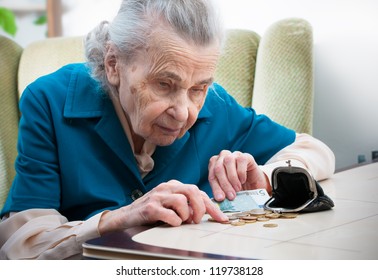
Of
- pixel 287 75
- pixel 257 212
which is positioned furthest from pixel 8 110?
pixel 257 212

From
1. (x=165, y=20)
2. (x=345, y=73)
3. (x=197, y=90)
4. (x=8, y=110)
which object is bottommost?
(x=8, y=110)

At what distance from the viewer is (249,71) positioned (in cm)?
232

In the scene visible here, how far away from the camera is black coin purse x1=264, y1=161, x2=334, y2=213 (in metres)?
1.19

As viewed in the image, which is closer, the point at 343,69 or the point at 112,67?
the point at 112,67

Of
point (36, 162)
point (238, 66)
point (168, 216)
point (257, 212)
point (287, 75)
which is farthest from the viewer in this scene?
point (238, 66)

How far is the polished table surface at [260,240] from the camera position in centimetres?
91

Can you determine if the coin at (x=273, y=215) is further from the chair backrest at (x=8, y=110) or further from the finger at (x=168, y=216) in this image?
the chair backrest at (x=8, y=110)

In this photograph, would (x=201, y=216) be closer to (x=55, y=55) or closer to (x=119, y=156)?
(x=119, y=156)

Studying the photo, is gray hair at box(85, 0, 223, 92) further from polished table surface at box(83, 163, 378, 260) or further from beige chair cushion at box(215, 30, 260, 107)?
beige chair cushion at box(215, 30, 260, 107)

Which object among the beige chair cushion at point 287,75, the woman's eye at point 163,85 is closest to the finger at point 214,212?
the woman's eye at point 163,85

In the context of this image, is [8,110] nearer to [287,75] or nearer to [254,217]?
[287,75]

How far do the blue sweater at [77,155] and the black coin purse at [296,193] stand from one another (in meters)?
0.41

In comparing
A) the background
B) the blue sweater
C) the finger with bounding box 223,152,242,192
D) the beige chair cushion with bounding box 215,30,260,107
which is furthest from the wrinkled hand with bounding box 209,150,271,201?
the background

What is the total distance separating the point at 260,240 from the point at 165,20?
0.57 metres
